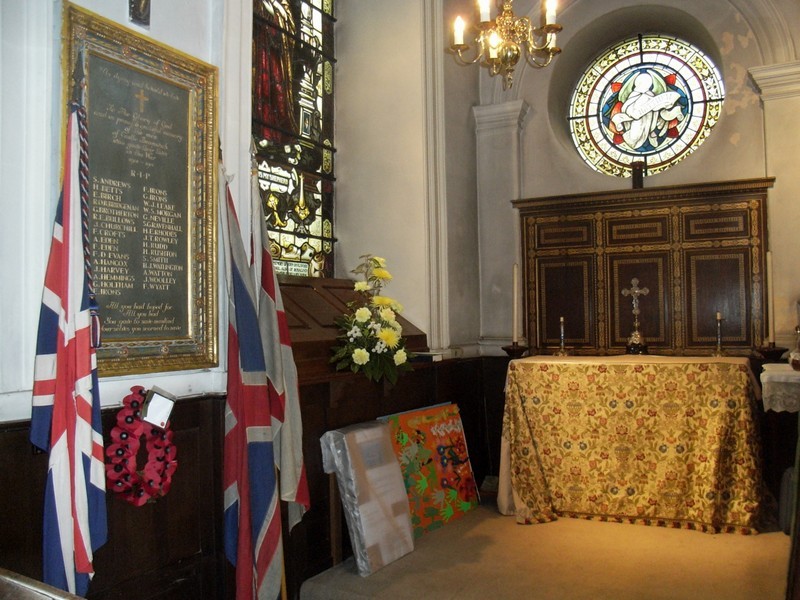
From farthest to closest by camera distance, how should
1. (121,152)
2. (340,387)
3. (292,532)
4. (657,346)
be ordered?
(657,346)
(340,387)
(292,532)
(121,152)

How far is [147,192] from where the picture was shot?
3.00 meters

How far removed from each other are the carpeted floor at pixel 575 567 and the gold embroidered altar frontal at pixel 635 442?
0.54 ft

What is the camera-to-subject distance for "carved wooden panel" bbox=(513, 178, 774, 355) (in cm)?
545

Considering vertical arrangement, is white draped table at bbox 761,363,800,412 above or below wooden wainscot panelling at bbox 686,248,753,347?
below

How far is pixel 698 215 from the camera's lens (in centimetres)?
561

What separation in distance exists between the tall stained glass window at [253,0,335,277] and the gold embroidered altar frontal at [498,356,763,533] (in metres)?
1.91

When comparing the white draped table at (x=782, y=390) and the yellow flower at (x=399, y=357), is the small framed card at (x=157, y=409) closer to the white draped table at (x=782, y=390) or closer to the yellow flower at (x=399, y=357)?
the yellow flower at (x=399, y=357)

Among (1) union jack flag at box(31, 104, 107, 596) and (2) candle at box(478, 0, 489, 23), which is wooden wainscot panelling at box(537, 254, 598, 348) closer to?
(2) candle at box(478, 0, 489, 23)

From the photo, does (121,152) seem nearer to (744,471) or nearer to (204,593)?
(204,593)

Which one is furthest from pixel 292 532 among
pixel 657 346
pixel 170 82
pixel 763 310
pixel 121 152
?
pixel 763 310

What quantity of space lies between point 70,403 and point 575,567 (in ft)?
8.96

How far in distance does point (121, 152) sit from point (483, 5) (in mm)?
2075

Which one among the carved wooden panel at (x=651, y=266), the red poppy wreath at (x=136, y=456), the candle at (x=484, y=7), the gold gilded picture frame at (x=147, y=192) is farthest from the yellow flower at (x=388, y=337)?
the carved wooden panel at (x=651, y=266)

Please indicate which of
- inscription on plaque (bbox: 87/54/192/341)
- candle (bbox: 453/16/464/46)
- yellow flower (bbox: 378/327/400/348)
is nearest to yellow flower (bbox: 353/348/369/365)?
yellow flower (bbox: 378/327/400/348)
